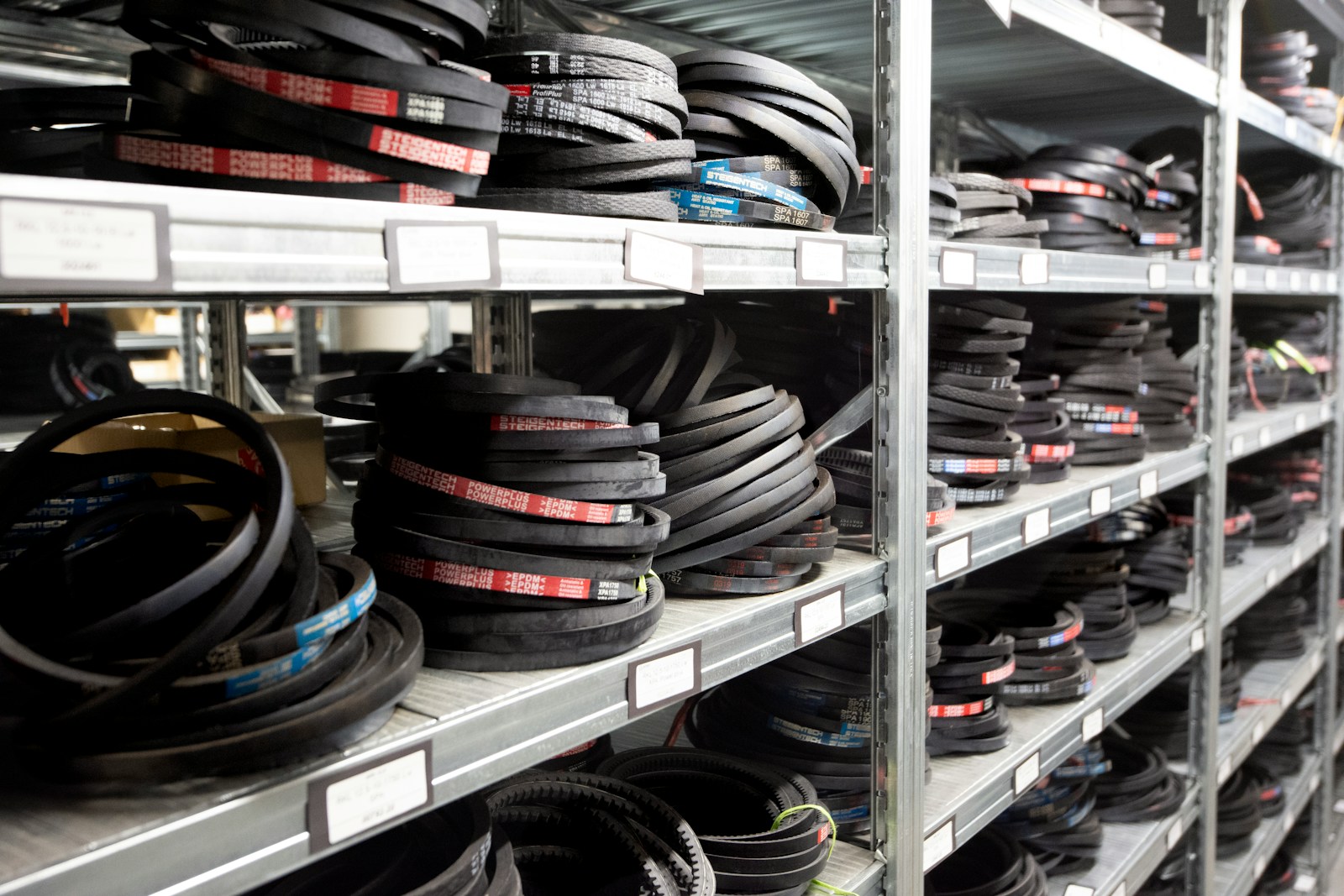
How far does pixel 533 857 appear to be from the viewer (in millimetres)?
1586

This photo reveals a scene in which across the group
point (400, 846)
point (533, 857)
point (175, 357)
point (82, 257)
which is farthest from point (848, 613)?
point (175, 357)

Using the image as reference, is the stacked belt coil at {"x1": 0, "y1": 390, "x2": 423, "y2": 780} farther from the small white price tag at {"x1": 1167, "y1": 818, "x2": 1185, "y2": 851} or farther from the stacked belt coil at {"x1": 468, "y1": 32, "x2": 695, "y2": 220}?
the small white price tag at {"x1": 1167, "y1": 818, "x2": 1185, "y2": 851}

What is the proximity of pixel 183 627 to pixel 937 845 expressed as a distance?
4.53ft

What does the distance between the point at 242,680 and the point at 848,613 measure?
3.25 feet

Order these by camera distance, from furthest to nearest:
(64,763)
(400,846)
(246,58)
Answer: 1. (400,846)
2. (246,58)
3. (64,763)

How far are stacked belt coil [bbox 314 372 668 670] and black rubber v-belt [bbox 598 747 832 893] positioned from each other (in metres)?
0.50

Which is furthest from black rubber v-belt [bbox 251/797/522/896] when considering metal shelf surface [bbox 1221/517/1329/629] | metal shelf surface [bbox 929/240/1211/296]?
metal shelf surface [bbox 1221/517/1329/629]

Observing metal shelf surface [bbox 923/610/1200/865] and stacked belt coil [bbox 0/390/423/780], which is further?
metal shelf surface [bbox 923/610/1200/865]

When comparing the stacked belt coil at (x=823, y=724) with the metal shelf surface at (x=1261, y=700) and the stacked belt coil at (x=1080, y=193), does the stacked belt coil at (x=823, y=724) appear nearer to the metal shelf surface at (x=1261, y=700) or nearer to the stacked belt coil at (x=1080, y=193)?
the stacked belt coil at (x=1080, y=193)

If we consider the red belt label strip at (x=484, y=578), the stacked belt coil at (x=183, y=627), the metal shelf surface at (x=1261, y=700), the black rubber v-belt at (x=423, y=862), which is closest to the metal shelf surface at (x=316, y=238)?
the stacked belt coil at (x=183, y=627)

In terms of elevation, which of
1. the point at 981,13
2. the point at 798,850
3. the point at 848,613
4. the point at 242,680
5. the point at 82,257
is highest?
the point at 981,13

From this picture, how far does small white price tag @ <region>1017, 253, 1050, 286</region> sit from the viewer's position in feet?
6.63

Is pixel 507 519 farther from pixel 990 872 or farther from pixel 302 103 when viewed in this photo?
pixel 990 872

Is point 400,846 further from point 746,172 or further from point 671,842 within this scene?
point 746,172
